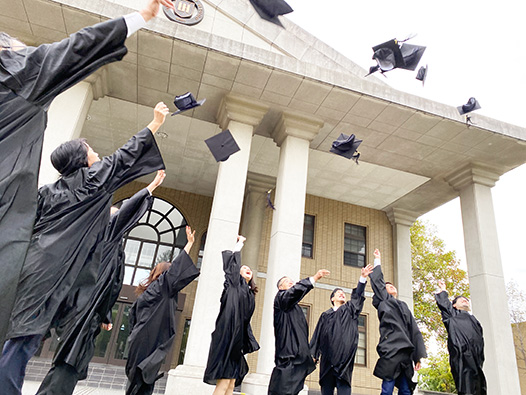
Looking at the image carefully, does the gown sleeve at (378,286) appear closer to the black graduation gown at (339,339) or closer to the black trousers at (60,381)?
the black graduation gown at (339,339)

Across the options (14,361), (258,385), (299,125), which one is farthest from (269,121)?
(14,361)

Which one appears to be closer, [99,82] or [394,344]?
[394,344]

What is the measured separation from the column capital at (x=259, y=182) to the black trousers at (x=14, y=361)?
1050cm

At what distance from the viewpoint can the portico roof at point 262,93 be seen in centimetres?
719

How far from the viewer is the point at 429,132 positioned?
28.6ft

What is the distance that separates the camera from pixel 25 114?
5.61 ft

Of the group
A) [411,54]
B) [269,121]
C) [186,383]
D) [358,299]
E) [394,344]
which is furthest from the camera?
[269,121]

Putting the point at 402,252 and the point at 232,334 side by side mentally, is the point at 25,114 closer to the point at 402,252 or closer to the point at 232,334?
the point at 232,334

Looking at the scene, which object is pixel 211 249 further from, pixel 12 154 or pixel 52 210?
pixel 12 154

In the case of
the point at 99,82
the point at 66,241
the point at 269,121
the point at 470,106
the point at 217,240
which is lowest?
the point at 66,241

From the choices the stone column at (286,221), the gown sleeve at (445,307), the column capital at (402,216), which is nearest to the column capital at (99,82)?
the stone column at (286,221)

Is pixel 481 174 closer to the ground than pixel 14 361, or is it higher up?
higher up

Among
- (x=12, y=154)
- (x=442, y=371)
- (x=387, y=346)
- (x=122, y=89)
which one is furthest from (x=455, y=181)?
(x=442, y=371)

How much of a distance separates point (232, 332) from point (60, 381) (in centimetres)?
215
